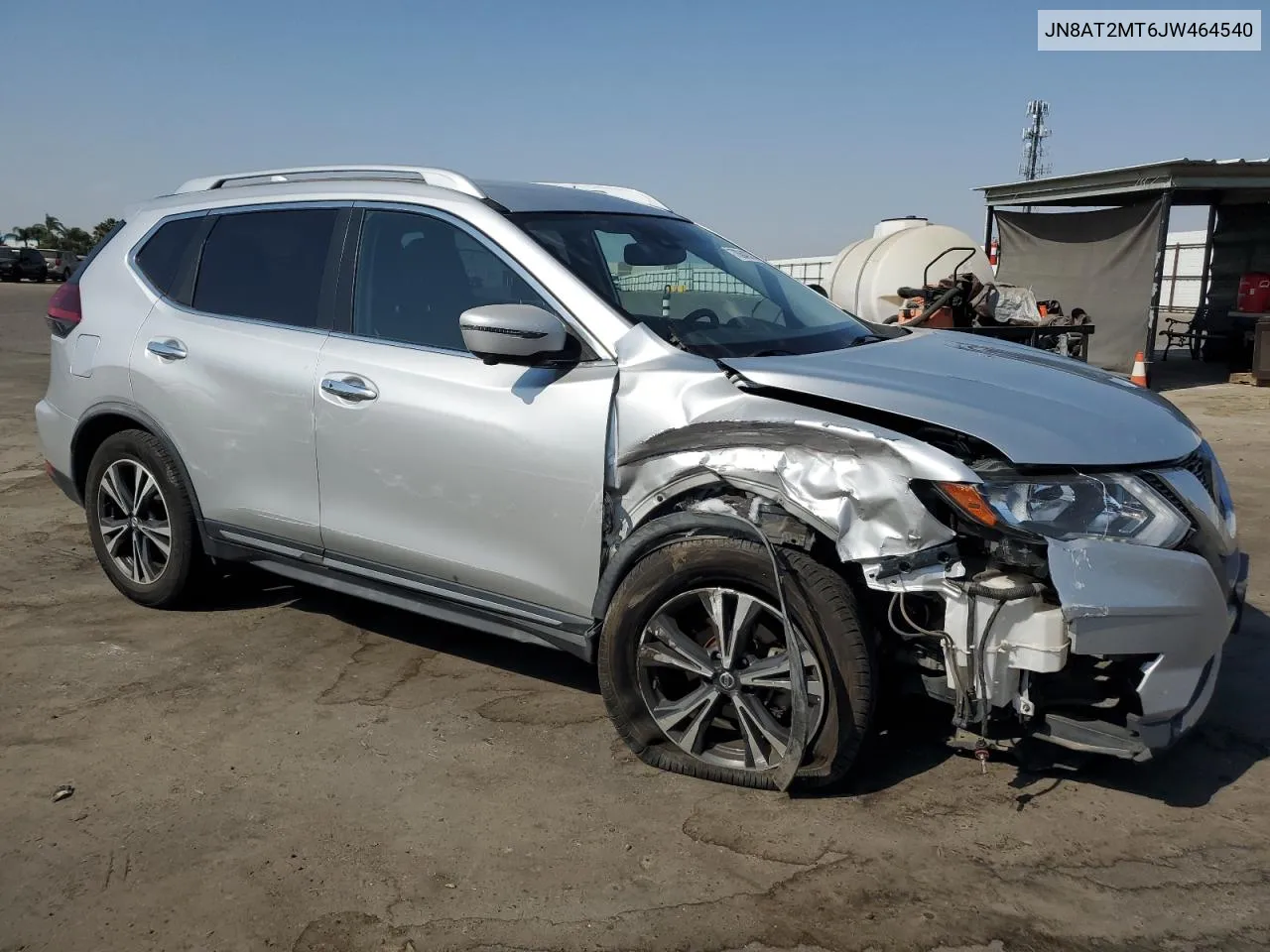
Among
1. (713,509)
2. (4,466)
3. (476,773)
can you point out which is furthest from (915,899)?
(4,466)

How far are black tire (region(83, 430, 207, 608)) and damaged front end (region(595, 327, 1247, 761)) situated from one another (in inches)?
97.3

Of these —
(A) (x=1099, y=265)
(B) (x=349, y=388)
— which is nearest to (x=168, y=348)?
(B) (x=349, y=388)

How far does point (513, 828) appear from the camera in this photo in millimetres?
3037

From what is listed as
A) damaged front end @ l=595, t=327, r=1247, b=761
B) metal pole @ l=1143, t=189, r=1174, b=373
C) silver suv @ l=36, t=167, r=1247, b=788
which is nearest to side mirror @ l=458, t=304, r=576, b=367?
silver suv @ l=36, t=167, r=1247, b=788

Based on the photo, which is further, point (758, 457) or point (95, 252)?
point (95, 252)

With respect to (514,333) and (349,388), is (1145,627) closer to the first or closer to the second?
(514,333)

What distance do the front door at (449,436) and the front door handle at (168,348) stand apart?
34.6 inches

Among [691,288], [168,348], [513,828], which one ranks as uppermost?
[691,288]

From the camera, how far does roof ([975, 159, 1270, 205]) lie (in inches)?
554

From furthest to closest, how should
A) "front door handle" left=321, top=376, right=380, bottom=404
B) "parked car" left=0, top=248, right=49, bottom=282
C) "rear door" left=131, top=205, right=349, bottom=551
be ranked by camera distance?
"parked car" left=0, top=248, right=49, bottom=282 → "rear door" left=131, top=205, right=349, bottom=551 → "front door handle" left=321, top=376, right=380, bottom=404

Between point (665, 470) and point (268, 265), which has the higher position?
point (268, 265)

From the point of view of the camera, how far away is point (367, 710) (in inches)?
151

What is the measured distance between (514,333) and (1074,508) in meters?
1.73

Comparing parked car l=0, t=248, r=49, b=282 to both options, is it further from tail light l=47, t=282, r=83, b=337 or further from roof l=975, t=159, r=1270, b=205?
tail light l=47, t=282, r=83, b=337
